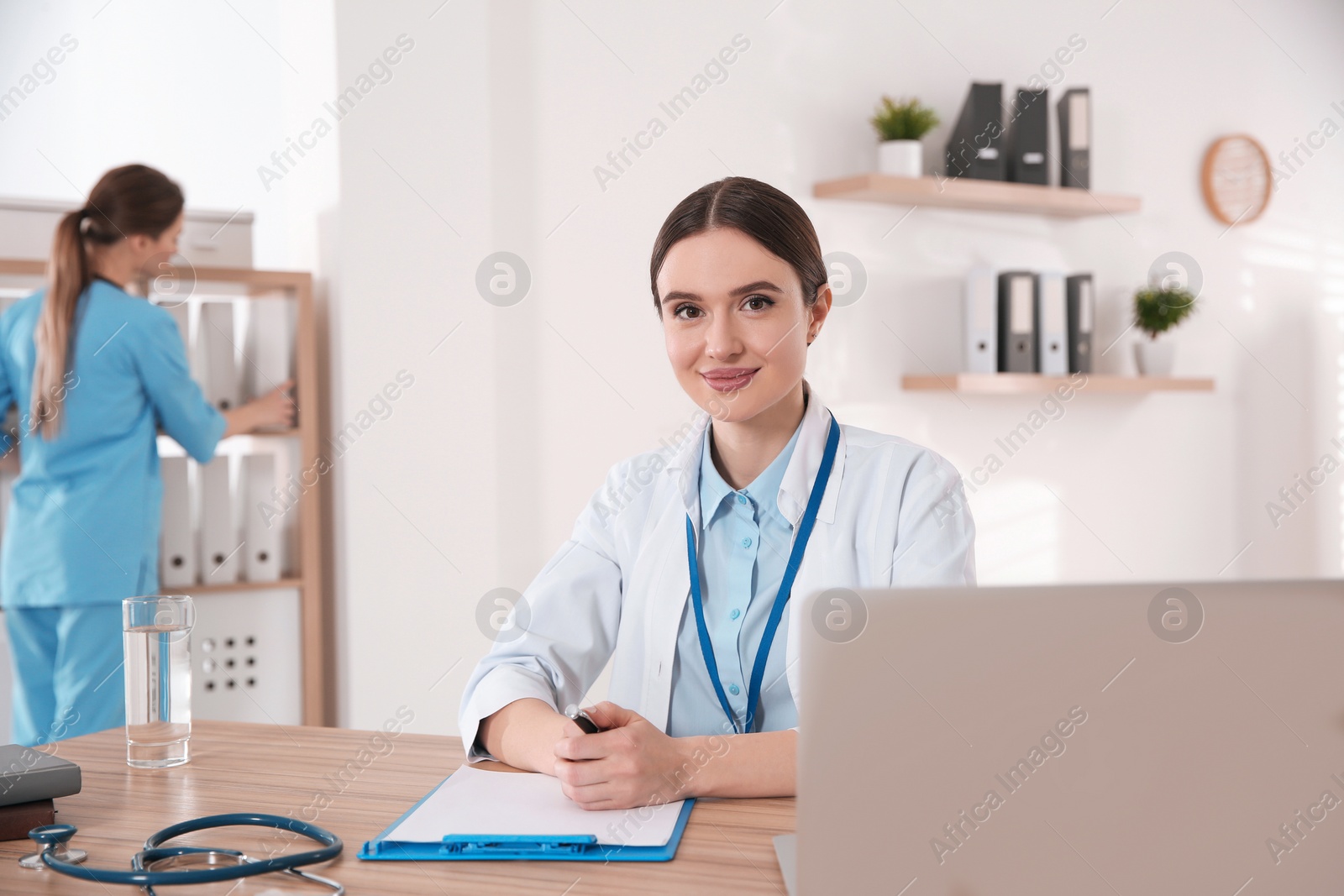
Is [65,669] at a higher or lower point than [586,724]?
lower

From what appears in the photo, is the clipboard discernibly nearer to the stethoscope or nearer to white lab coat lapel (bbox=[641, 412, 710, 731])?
the stethoscope

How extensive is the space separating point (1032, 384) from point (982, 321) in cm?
25

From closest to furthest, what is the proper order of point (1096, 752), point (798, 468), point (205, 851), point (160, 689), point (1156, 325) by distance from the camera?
point (1096, 752) < point (205, 851) < point (160, 689) < point (798, 468) < point (1156, 325)

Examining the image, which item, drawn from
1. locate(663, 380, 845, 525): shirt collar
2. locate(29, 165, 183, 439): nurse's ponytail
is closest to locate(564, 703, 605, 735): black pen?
locate(663, 380, 845, 525): shirt collar

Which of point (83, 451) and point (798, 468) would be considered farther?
point (83, 451)

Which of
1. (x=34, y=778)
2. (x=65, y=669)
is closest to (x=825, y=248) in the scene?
(x=65, y=669)

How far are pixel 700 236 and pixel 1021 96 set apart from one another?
234 cm

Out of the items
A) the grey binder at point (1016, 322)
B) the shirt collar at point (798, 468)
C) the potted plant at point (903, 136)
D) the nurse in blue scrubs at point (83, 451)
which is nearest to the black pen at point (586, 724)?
the shirt collar at point (798, 468)

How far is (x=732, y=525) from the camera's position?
4.74 ft

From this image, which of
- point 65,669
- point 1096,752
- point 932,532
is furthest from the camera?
point 65,669

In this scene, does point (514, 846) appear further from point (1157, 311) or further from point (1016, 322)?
point (1157, 311)

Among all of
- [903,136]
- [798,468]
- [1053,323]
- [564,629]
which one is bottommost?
[564,629]

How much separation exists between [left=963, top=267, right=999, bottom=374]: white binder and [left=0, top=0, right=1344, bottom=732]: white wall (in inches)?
4.5

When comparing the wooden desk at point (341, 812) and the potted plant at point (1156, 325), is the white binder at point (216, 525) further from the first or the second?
the potted plant at point (1156, 325)
